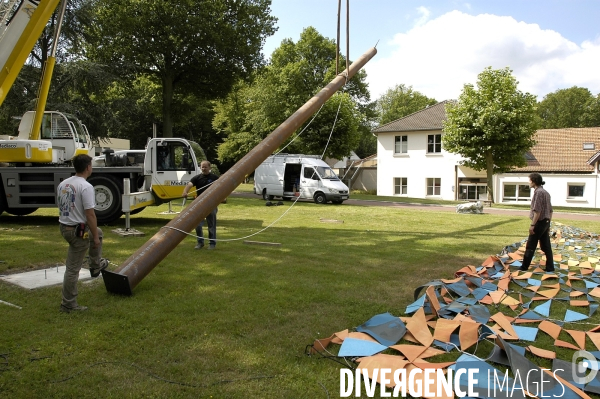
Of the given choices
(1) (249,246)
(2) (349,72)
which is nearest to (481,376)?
(1) (249,246)

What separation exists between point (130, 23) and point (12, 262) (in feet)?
67.3

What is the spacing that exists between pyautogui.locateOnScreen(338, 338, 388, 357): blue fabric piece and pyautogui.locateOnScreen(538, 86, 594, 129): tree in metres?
75.6

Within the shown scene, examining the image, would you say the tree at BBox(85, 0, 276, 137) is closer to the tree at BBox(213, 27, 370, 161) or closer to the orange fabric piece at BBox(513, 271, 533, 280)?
the tree at BBox(213, 27, 370, 161)

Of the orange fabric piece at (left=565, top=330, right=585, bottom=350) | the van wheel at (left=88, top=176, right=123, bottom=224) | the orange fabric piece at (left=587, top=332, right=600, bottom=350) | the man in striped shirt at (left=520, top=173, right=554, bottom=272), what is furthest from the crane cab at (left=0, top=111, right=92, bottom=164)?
the orange fabric piece at (left=587, top=332, right=600, bottom=350)

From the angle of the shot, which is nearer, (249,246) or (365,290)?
(365,290)

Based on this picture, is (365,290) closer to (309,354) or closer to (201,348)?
(309,354)

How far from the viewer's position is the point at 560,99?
72.1 meters

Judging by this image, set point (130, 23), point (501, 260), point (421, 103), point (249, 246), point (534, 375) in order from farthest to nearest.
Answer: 1. point (421, 103)
2. point (130, 23)
3. point (249, 246)
4. point (501, 260)
5. point (534, 375)

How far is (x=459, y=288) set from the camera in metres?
6.51

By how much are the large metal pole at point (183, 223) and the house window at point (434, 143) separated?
1317 inches

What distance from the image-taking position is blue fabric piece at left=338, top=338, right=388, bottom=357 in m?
4.25

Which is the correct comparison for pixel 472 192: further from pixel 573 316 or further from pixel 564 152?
pixel 573 316

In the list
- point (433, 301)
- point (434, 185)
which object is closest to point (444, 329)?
point (433, 301)

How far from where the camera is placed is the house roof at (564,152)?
3648 centimetres
